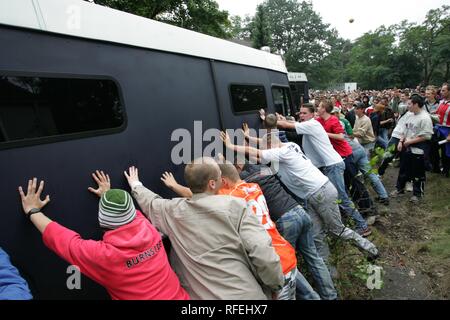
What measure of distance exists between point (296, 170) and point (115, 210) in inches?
88.5

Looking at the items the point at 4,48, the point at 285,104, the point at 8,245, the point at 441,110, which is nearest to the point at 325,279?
the point at 8,245

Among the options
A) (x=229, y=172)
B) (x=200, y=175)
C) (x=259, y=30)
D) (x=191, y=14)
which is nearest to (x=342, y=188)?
(x=229, y=172)

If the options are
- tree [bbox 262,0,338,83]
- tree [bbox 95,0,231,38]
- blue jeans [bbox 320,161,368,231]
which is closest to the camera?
blue jeans [bbox 320,161,368,231]

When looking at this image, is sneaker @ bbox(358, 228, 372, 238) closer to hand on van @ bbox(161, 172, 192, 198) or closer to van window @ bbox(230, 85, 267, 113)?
van window @ bbox(230, 85, 267, 113)

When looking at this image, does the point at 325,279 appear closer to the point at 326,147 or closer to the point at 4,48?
the point at 326,147

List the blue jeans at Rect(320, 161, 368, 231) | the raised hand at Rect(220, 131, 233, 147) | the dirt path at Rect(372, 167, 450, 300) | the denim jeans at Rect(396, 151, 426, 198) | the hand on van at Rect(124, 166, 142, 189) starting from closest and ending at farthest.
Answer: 1. the hand on van at Rect(124, 166, 142, 189)
2. the raised hand at Rect(220, 131, 233, 147)
3. the dirt path at Rect(372, 167, 450, 300)
4. the blue jeans at Rect(320, 161, 368, 231)
5. the denim jeans at Rect(396, 151, 426, 198)

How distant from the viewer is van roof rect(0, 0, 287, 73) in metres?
1.74

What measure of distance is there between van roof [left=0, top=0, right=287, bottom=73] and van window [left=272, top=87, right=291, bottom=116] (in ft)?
7.17

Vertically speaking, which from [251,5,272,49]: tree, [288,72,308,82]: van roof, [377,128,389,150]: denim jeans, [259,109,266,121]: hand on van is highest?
[251,5,272,49]: tree

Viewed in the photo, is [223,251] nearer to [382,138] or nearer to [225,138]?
[225,138]

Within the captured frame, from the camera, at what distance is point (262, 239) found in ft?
6.52

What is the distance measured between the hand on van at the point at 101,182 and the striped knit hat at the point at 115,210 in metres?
0.32

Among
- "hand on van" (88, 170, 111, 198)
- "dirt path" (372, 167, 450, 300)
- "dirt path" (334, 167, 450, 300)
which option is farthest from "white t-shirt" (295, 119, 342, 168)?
"hand on van" (88, 170, 111, 198)

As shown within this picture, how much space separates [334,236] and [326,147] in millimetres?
1324
